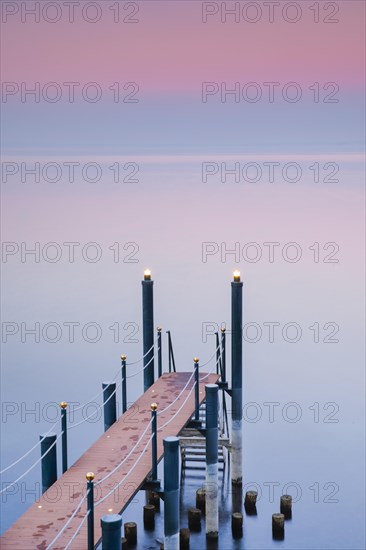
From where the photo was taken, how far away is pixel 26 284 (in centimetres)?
4975

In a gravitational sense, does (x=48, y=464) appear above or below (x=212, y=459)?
above

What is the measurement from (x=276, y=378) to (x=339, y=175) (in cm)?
7090

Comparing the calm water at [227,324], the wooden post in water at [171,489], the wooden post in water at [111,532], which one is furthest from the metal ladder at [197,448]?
the wooden post in water at [111,532]

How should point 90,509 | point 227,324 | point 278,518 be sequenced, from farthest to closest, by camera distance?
point 227,324 < point 278,518 < point 90,509

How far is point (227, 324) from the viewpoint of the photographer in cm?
4006

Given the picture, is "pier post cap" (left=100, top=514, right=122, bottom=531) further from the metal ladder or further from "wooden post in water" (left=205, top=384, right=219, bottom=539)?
the metal ladder

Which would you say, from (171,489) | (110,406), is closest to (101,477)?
(171,489)

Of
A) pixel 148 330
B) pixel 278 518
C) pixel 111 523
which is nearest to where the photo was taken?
pixel 111 523

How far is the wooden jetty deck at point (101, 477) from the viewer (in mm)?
13875

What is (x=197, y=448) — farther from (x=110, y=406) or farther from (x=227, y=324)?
(x=227, y=324)

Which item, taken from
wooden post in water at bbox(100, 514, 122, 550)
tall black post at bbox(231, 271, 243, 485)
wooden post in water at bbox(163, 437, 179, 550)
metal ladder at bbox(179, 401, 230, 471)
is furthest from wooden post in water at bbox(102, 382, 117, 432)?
wooden post in water at bbox(100, 514, 122, 550)

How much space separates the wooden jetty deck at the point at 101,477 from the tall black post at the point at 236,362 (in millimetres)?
609

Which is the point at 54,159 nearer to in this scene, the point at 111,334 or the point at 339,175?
the point at 339,175

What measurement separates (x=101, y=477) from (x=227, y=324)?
79.8ft
